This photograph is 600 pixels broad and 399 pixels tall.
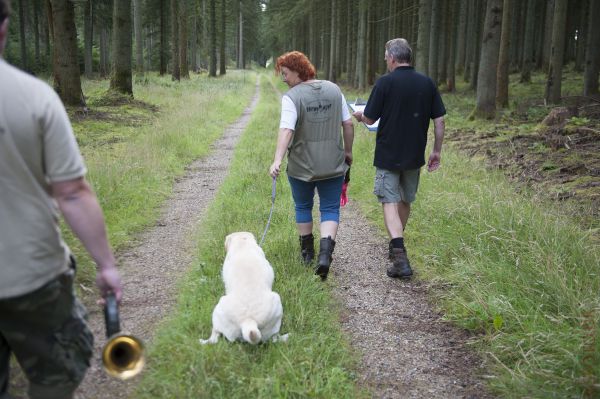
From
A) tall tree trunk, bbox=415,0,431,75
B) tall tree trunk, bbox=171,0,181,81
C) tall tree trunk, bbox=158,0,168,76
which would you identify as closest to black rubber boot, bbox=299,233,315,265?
tall tree trunk, bbox=415,0,431,75

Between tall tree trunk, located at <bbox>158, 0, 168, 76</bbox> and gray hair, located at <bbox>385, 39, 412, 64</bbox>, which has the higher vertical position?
tall tree trunk, located at <bbox>158, 0, 168, 76</bbox>

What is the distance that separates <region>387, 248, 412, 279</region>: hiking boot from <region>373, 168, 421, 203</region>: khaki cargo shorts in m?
0.54

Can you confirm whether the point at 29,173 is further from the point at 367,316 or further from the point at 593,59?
the point at 593,59

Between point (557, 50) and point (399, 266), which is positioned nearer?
point (399, 266)

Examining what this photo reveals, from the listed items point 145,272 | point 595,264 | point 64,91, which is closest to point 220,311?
point 145,272

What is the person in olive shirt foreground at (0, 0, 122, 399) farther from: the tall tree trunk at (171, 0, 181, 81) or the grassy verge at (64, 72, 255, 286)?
the tall tree trunk at (171, 0, 181, 81)

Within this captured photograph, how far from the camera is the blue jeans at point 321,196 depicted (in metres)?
5.00

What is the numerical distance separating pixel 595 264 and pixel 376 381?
219 centimetres

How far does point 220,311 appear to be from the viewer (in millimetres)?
3385

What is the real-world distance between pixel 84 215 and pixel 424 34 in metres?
16.4

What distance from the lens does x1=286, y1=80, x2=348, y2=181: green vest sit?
4.69 meters

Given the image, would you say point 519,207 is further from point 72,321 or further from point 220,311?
point 72,321

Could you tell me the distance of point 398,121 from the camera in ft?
16.4

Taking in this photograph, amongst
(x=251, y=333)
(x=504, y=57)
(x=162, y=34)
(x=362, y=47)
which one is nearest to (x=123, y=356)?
(x=251, y=333)
